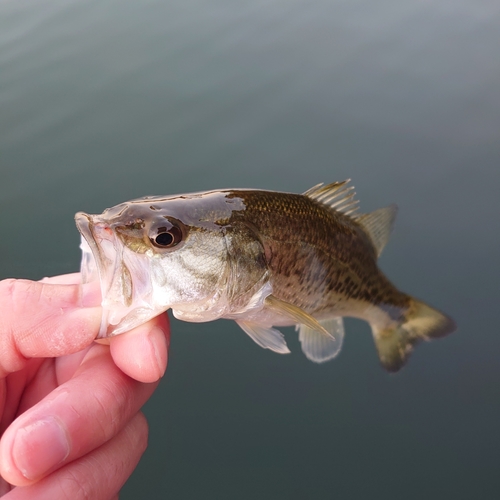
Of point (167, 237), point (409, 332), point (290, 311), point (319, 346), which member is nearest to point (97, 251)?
point (167, 237)

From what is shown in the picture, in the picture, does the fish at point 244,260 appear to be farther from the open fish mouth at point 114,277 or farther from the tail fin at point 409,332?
the tail fin at point 409,332

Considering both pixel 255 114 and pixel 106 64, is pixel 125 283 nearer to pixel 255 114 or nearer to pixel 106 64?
pixel 255 114

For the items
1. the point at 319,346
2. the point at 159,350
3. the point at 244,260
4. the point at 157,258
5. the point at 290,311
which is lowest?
the point at 319,346

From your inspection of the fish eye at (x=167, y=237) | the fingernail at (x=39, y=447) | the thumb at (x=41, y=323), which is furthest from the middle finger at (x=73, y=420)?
the fish eye at (x=167, y=237)

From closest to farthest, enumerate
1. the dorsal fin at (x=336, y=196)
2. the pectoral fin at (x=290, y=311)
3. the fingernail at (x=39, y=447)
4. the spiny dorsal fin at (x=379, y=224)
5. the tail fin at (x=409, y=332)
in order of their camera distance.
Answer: the fingernail at (x=39, y=447)
the pectoral fin at (x=290, y=311)
the dorsal fin at (x=336, y=196)
the spiny dorsal fin at (x=379, y=224)
the tail fin at (x=409, y=332)

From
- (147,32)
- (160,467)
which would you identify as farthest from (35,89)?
(160,467)

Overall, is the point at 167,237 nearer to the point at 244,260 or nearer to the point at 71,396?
the point at 244,260
